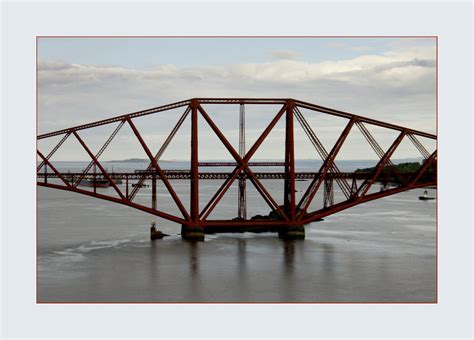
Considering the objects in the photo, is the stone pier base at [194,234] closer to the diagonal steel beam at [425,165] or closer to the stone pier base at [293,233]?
the stone pier base at [293,233]

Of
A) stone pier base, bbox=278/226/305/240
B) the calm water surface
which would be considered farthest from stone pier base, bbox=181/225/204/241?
stone pier base, bbox=278/226/305/240

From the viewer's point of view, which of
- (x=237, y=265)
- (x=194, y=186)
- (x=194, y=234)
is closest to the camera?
(x=237, y=265)

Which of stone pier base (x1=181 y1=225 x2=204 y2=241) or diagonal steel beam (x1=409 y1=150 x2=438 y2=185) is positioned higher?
diagonal steel beam (x1=409 y1=150 x2=438 y2=185)

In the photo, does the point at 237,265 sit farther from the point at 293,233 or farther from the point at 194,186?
the point at 293,233

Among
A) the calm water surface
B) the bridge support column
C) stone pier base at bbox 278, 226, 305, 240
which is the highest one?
the bridge support column

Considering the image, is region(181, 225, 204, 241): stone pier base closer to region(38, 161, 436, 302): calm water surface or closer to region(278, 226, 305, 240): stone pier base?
region(38, 161, 436, 302): calm water surface

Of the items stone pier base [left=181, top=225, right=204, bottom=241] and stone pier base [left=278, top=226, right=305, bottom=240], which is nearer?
stone pier base [left=181, top=225, right=204, bottom=241]

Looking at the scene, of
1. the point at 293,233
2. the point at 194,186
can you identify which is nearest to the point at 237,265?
the point at 194,186

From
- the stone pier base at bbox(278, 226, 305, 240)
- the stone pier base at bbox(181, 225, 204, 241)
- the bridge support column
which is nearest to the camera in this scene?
the bridge support column
